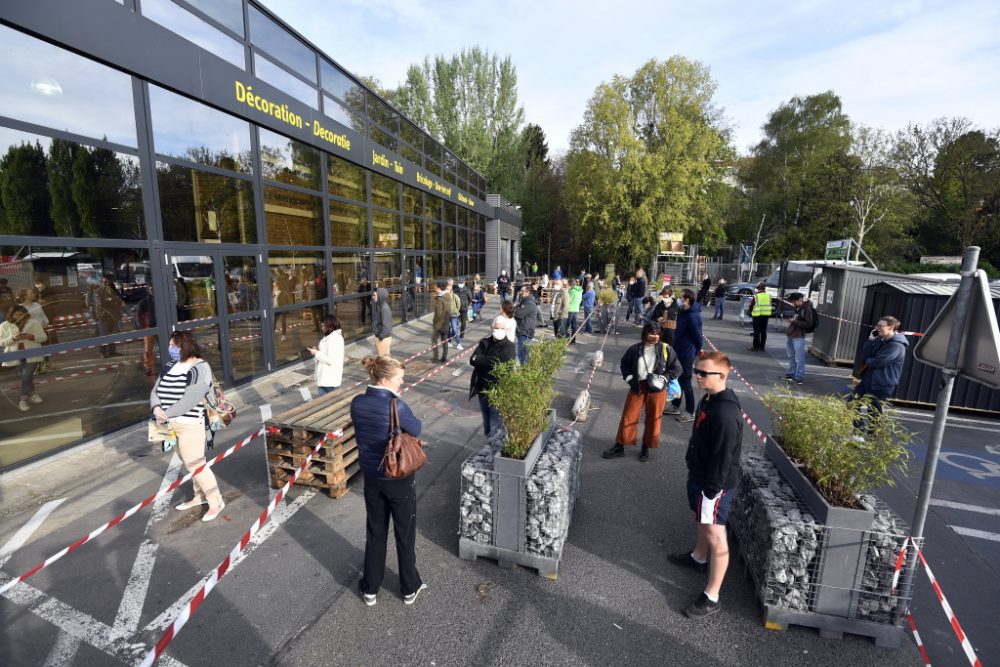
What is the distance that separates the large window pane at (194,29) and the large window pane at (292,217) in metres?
2.23

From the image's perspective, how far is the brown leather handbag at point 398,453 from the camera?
316 cm

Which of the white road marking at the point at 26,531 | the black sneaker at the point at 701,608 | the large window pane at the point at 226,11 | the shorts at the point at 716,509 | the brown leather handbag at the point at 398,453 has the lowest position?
the white road marking at the point at 26,531

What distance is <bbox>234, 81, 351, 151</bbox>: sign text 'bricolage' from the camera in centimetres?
830

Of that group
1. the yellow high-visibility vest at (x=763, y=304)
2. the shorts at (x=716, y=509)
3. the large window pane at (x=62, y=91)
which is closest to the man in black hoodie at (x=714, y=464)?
the shorts at (x=716, y=509)

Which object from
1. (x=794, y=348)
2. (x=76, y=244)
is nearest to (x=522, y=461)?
(x=76, y=244)

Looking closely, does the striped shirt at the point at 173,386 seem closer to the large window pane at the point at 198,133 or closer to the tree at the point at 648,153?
the large window pane at the point at 198,133

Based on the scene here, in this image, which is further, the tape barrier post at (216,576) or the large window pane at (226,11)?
the large window pane at (226,11)

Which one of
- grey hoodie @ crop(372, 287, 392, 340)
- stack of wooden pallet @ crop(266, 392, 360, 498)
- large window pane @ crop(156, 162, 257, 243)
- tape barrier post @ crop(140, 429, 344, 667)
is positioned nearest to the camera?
tape barrier post @ crop(140, 429, 344, 667)

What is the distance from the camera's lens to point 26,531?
14.4 ft

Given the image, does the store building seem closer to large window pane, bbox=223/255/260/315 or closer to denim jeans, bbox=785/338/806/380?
large window pane, bbox=223/255/260/315

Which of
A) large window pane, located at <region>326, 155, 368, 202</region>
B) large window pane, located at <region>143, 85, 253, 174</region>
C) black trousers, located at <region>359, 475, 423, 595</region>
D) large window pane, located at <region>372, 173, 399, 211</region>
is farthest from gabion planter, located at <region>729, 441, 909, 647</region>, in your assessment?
large window pane, located at <region>372, 173, 399, 211</region>

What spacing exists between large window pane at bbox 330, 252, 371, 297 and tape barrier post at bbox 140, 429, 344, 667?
23.7 feet

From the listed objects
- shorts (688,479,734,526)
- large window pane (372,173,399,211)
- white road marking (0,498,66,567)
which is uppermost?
large window pane (372,173,399,211)

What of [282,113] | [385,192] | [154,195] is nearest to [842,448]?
[154,195]
